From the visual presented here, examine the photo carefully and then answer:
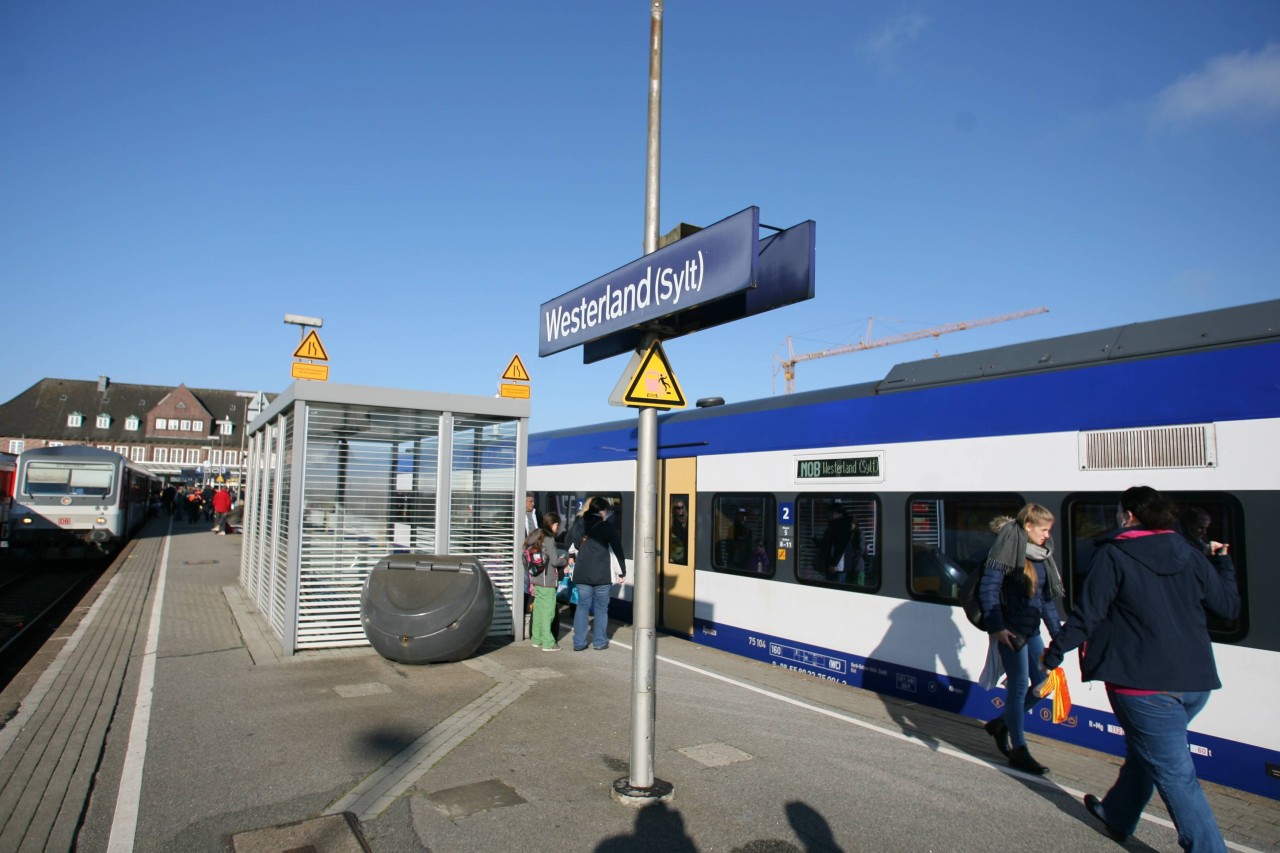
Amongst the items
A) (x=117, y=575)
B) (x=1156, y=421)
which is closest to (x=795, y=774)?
(x=1156, y=421)

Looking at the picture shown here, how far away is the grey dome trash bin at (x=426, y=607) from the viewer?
26.8 feet

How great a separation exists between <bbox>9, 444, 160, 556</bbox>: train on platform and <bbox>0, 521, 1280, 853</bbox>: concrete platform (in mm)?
13352

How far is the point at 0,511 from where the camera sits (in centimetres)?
1883

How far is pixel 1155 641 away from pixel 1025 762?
2.15m

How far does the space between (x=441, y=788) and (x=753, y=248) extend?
367 centimetres

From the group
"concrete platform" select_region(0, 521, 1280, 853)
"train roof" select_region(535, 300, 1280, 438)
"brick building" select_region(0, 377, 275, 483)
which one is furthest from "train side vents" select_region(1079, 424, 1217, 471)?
"brick building" select_region(0, 377, 275, 483)

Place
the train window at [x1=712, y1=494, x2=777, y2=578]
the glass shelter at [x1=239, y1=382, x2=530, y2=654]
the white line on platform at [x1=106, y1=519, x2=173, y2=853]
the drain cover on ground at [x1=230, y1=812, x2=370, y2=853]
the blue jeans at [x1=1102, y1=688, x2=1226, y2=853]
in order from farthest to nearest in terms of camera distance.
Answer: the train window at [x1=712, y1=494, x2=777, y2=578], the glass shelter at [x1=239, y1=382, x2=530, y2=654], the white line on platform at [x1=106, y1=519, x2=173, y2=853], the drain cover on ground at [x1=230, y1=812, x2=370, y2=853], the blue jeans at [x1=1102, y1=688, x2=1226, y2=853]

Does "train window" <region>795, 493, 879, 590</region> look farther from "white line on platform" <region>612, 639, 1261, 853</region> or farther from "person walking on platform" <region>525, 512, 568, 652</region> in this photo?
"person walking on platform" <region>525, 512, 568, 652</region>

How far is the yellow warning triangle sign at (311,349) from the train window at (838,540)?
5983 mm

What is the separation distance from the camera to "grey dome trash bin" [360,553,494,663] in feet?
26.8

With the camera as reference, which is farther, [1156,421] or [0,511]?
[0,511]

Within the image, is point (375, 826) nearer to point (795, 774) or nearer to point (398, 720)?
point (398, 720)

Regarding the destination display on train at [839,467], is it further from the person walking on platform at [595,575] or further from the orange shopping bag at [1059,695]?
the orange shopping bag at [1059,695]

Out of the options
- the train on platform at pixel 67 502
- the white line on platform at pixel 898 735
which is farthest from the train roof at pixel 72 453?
the white line on platform at pixel 898 735
